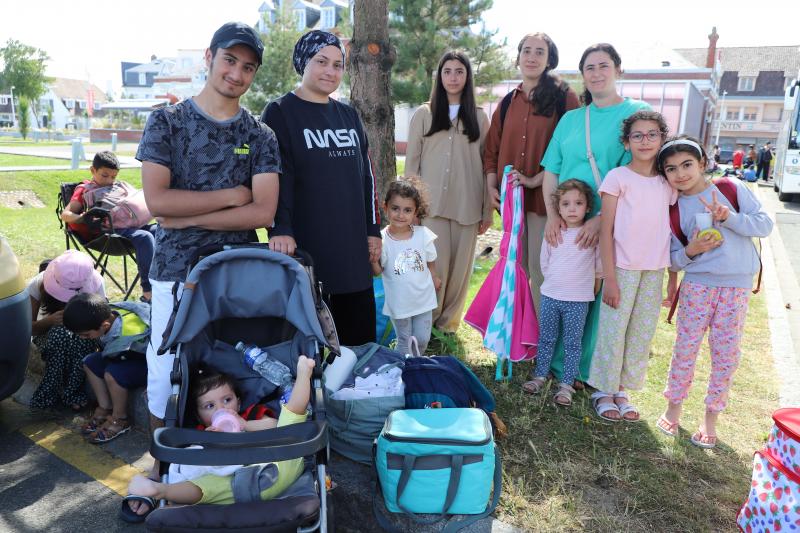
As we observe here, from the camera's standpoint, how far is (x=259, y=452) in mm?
2008

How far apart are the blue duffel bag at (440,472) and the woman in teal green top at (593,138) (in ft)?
5.47

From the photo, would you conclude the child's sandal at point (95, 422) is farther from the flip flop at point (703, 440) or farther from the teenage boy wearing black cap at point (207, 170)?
the flip flop at point (703, 440)

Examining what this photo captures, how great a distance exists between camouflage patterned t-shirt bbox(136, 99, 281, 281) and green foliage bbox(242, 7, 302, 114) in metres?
24.5

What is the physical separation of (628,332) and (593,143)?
1.18 metres

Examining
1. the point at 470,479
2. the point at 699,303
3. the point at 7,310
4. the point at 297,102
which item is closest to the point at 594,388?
the point at 699,303

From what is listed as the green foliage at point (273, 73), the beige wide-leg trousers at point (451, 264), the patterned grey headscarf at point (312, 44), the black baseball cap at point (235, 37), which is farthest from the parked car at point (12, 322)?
the green foliage at point (273, 73)

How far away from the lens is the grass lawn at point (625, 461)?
2.72m

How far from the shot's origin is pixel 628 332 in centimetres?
365

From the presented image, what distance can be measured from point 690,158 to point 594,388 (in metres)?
1.62

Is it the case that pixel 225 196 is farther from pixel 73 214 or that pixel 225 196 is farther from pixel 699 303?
pixel 73 214

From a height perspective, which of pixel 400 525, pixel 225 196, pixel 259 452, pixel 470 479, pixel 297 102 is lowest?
pixel 400 525

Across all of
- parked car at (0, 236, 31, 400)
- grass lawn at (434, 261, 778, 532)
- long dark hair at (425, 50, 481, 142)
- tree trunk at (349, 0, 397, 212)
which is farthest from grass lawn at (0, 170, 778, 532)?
parked car at (0, 236, 31, 400)

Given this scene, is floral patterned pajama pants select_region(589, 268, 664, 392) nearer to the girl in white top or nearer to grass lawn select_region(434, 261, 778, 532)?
grass lawn select_region(434, 261, 778, 532)

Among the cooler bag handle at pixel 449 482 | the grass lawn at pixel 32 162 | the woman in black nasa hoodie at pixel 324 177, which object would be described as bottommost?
the cooler bag handle at pixel 449 482
